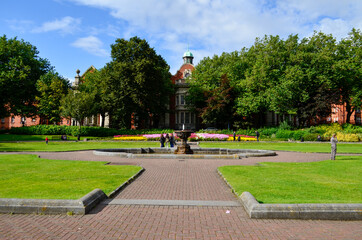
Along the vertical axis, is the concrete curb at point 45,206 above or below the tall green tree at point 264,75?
below

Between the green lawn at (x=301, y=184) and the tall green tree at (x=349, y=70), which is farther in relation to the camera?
the tall green tree at (x=349, y=70)

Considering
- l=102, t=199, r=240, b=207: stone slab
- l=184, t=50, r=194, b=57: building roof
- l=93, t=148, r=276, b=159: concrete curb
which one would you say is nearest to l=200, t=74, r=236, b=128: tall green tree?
l=93, t=148, r=276, b=159: concrete curb

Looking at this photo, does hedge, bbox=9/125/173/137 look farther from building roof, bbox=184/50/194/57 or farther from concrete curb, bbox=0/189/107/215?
building roof, bbox=184/50/194/57

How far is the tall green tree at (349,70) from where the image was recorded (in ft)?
130

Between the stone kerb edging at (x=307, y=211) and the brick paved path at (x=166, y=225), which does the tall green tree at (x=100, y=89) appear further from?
the stone kerb edging at (x=307, y=211)

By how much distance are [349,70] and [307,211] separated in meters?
42.6

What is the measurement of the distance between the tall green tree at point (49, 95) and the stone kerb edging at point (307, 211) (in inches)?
1882

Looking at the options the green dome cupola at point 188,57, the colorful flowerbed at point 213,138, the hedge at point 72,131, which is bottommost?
the colorful flowerbed at point 213,138

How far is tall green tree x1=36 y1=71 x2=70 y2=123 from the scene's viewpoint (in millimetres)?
48562

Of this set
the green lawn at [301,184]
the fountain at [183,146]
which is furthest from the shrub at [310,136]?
the green lawn at [301,184]

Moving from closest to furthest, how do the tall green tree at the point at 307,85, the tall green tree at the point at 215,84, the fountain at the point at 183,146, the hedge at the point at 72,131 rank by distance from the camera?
the fountain at the point at 183,146, the tall green tree at the point at 307,85, the hedge at the point at 72,131, the tall green tree at the point at 215,84

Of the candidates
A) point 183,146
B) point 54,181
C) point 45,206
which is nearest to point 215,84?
point 183,146

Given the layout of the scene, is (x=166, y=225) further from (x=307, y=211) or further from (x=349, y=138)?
(x=349, y=138)

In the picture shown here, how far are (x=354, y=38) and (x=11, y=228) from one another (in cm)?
4992
